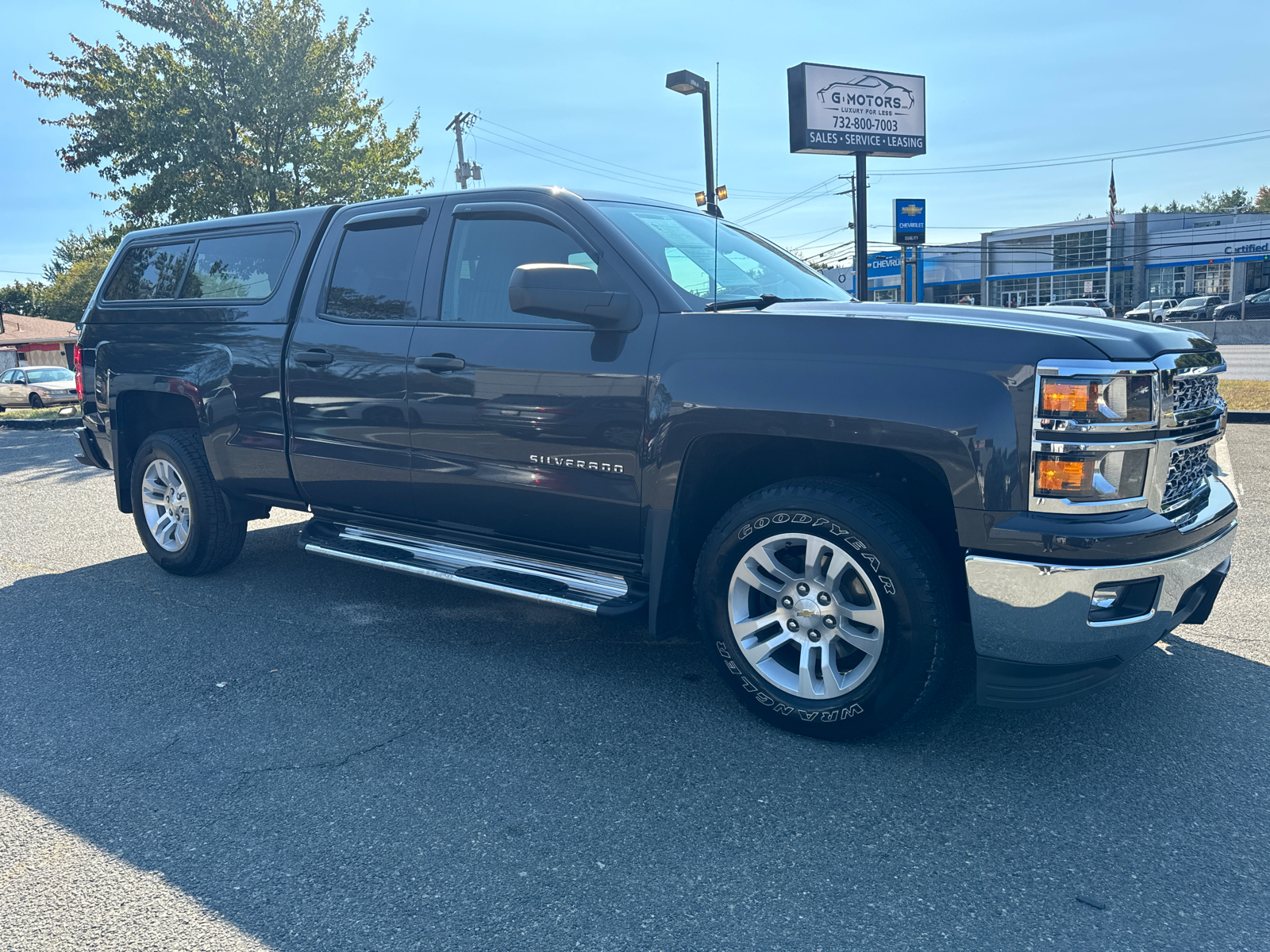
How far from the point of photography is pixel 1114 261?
6150 centimetres

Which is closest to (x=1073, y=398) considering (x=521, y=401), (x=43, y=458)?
(x=521, y=401)

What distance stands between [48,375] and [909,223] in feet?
90.2

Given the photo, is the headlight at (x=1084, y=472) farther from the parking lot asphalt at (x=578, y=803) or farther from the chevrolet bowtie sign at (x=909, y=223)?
the chevrolet bowtie sign at (x=909, y=223)

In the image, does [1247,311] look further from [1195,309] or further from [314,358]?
[314,358]

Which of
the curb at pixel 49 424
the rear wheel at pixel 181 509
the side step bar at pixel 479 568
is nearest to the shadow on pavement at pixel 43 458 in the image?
the curb at pixel 49 424

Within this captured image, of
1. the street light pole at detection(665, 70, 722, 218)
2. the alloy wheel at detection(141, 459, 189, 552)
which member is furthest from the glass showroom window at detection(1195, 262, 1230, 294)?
the alloy wheel at detection(141, 459, 189, 552)

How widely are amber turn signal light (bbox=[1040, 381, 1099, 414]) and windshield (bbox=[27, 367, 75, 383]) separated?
34.0 metres

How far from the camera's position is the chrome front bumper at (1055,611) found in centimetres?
282

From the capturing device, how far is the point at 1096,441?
278 cm

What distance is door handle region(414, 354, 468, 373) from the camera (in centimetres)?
405

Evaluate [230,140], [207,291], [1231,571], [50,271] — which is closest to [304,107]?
[230,140]

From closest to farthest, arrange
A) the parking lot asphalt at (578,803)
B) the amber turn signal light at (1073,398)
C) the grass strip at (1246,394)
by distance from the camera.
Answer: the parking lot asphalt at (578,803), the amber turn signal light at (1073,398), the grass strip at (1246,394)

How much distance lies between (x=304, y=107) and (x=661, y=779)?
19.4m

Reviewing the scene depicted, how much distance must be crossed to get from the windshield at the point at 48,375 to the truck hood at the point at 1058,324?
109 feet
